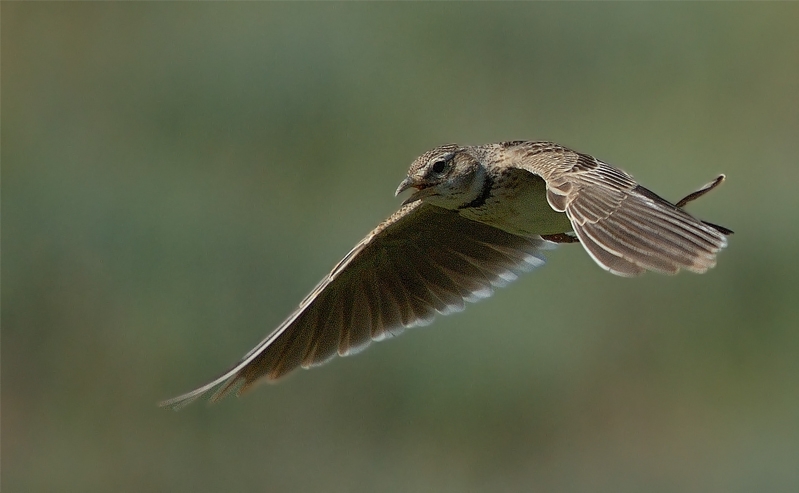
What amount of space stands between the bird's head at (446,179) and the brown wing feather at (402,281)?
28 centimetres

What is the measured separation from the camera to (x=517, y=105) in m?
15.9

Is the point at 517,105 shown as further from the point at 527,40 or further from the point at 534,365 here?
the point at 534,365

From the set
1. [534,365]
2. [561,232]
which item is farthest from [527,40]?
[561,232]

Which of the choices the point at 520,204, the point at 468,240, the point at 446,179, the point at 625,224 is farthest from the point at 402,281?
the point at 625,224

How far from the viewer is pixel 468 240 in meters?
8.23

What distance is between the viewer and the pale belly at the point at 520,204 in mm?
7406

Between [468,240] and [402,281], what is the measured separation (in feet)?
1.57

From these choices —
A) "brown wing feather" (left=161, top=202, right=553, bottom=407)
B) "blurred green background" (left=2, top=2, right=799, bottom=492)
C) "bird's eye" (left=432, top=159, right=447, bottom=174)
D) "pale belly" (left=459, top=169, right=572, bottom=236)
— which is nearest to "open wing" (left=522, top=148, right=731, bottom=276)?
"pale belly" (left=459, top=169, right=572, bottom=236)

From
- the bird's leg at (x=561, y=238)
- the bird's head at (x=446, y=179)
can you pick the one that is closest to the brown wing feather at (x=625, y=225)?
the bird's head at (x=446, y=179)

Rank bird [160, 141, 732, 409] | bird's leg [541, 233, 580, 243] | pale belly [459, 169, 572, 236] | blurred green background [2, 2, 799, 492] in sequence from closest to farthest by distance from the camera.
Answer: bird [160, 141, 732, 409] < pale belly [459, 169, 572, 236] < bird's leg [541, 233, 580, 243] < blurred green background [2, 2, 799, 492]

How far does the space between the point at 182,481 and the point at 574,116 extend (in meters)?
6.75

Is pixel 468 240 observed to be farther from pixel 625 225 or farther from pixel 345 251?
pixel 345 251

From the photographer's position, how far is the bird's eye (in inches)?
294

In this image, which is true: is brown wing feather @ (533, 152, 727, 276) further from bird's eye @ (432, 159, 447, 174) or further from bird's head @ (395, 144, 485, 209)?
bird's eye @ (432, 159, 447, 174)
